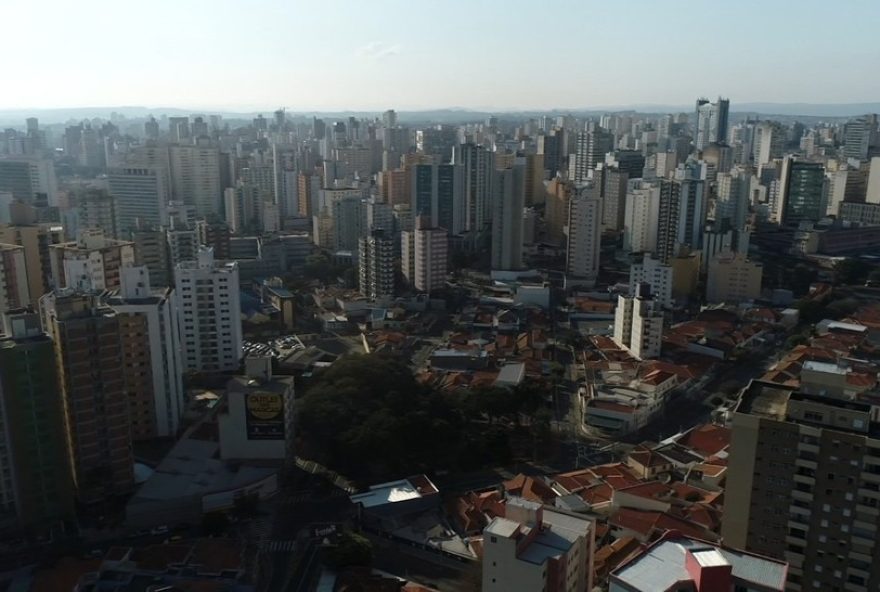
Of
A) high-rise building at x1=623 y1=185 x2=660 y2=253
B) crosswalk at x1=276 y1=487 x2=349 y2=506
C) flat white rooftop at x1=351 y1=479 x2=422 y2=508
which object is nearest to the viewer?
flat white rooftop at x1=351 y1=479 x2=422 y2=508

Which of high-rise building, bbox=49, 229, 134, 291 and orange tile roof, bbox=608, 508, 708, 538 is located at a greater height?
high-rise building, bbox=49, 229, 134, 291

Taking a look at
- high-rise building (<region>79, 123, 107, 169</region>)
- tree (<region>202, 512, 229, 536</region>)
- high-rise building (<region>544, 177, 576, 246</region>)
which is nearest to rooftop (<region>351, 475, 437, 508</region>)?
tree (<region>202, 512, 229, 536</region>)

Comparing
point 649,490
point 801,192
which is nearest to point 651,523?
point 649,490

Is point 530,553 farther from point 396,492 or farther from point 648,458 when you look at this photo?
point 648,458

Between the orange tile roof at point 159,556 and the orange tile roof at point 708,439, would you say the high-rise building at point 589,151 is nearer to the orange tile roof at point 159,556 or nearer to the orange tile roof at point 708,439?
the orange tile roof at point 708,439

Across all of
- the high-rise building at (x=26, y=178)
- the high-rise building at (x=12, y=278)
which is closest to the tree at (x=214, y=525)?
the high-rise building at (x=12, y=278)

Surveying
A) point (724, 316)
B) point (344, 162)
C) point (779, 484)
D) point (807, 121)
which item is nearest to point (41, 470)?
point (779, 484)

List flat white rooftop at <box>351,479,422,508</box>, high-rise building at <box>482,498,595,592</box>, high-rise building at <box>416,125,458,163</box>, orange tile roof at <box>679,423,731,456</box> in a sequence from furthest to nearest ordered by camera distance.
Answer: high-rise building at <box>416,125,458,163</box> < orange tile roof at <box>679,423,731,456</box> < flat white rooftop at <box>351,479,422,508</box> < high-rise building at <box>482,498,595,592</box>

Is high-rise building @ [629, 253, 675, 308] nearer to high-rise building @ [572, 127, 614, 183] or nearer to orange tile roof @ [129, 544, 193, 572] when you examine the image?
orange tile roof @ [129, 544, 193, 572]
